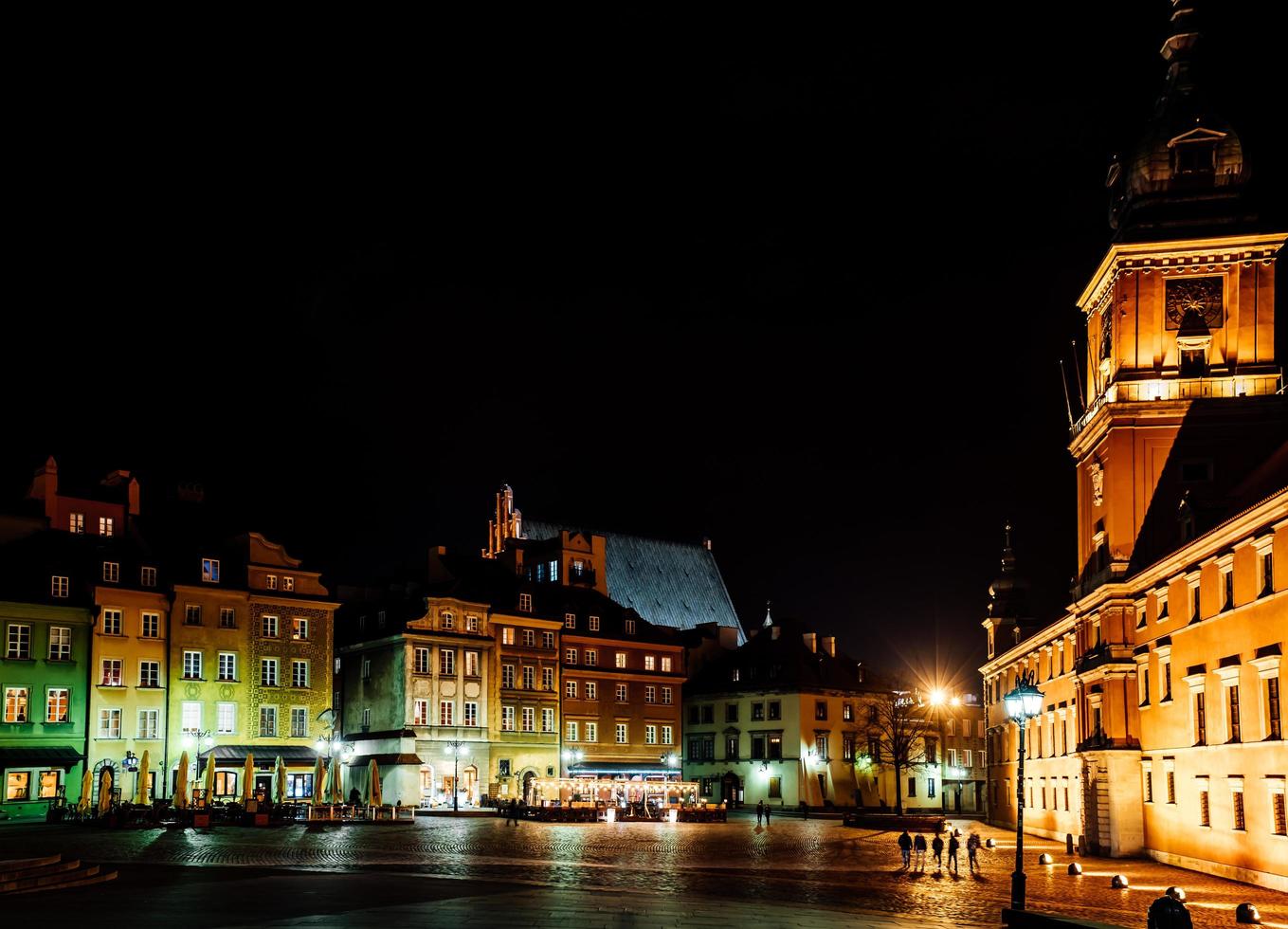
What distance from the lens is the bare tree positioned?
102 metres

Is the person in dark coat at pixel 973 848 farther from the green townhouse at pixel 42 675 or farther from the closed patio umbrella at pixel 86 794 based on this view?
the green townhouse at pixel 42 675

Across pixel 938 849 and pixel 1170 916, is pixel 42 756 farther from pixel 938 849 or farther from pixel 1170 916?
pixel 1170 916

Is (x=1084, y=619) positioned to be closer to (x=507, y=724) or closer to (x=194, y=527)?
(x=507, y=724)

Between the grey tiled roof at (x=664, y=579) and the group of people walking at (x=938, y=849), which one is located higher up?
the grey tiled roof at (x=664, y=579)

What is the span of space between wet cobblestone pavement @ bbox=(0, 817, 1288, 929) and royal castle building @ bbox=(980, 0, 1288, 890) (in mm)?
3328

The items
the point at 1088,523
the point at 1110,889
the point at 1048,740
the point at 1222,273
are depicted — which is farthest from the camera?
the point at 1048,740

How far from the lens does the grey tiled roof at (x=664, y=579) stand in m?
124

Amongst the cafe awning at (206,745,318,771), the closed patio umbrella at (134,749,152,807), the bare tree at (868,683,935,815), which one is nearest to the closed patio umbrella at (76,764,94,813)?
the closed patio umbrella at (134,749,152,807)

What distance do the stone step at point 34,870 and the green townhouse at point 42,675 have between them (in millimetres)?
35132

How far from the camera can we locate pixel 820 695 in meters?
104

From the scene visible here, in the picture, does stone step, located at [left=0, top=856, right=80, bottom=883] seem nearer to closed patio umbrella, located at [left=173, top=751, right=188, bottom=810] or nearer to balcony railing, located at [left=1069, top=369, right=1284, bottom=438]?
closed patio umbrella, located at [left=173, top=751, right=188, bottom=810]

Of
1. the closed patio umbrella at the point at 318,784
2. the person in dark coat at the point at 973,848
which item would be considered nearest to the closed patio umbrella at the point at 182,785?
the closed patio umbrella at the point at 318,784

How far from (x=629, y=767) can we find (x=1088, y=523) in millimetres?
47242

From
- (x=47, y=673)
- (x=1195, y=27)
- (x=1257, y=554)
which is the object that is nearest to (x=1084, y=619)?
(x=1257, y=554)
